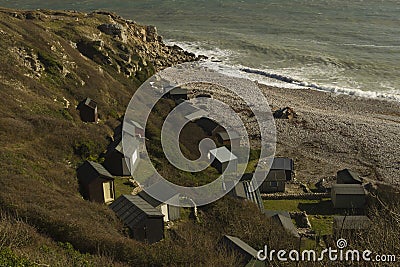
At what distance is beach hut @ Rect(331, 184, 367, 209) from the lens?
3131 cm

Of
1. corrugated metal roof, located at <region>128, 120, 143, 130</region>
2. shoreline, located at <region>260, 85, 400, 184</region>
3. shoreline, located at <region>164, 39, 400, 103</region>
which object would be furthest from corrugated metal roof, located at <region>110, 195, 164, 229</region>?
shoreline, located at <region>164, 39, 400, 103</region>

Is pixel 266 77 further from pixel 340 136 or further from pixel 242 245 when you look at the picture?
pixel 242 245

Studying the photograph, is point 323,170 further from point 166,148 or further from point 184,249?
point 184,249

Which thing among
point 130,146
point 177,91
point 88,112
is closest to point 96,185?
point 130,146

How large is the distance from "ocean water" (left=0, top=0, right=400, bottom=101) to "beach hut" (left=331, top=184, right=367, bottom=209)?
35352mm

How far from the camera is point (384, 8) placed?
381 ft

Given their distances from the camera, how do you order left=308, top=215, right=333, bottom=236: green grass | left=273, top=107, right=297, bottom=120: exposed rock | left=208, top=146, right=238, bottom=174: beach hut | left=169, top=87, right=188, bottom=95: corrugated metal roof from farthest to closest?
left=273, top=107, right=297, bottom=120: exposed rock, left=169, top=87, right=188, bottom=95: corrugated metal roof, left=208, top=146, right=238, bottom=174: beach hut, left=308, top=215, right=333, bottom=236: green grass

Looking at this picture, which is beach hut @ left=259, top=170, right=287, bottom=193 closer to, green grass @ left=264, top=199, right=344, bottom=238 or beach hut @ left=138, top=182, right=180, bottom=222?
green grass @ left=264, top=199, right=344, bottom=238

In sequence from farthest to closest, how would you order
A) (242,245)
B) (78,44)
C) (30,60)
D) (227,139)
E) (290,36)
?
(290,36), (78,44), (227,139), (30,60), (242,245)

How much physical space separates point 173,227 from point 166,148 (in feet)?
34.1

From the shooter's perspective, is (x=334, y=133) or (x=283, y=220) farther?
(x=334, y=133)

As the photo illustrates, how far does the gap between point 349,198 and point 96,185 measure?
1786 cm

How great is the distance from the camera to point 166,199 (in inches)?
972

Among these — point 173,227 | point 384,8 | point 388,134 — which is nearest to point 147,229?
point 173,227
